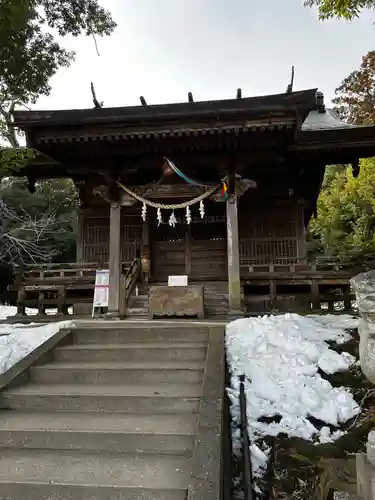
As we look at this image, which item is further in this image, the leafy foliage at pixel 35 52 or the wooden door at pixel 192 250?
the wooden door at pixel 192 250

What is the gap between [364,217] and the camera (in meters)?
19.6

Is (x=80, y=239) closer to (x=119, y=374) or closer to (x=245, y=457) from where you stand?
(x=119, y=374)

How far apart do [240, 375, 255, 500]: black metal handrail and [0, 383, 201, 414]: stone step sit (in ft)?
1.63

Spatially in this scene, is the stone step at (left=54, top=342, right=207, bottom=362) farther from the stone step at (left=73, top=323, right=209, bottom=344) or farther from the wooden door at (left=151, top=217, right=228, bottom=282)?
the wooden door at (left=151, top=217, right=228, bottom=282)

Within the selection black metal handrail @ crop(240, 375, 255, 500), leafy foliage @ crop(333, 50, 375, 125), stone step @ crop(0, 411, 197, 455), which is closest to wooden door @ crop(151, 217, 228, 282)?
black metal handrail @ crop(240, 375, 255, 500)

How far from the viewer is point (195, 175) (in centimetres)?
936

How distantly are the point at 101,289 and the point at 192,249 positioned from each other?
344 cm

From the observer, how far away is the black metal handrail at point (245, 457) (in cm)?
314

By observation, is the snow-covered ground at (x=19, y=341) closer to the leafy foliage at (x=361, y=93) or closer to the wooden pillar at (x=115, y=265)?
the wooden pillar at (x=115, y=265)

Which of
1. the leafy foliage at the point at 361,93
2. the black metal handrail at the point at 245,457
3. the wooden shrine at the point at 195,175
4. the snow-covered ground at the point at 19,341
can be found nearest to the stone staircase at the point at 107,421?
the black metal handrail at the point at 245,457

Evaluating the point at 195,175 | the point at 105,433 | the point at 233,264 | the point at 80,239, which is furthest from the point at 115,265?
the point at 105,433

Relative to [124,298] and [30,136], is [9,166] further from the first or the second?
[124,298]

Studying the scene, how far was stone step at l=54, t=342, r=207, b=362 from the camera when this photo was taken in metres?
5.19

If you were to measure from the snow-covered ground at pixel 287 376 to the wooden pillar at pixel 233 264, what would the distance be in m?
1.96
